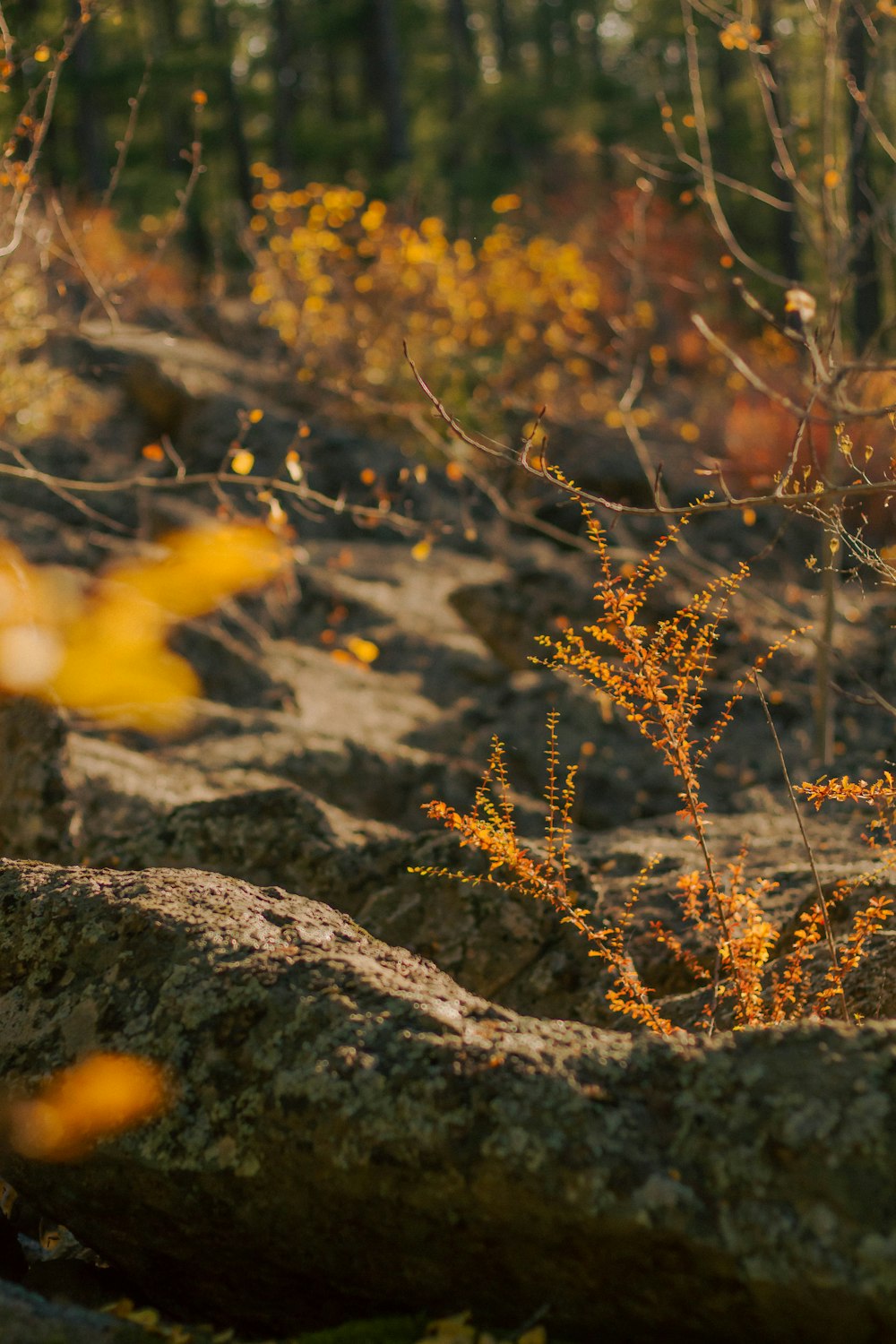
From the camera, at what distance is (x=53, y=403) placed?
10820 mm

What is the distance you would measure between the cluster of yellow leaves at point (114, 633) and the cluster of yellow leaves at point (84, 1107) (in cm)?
361

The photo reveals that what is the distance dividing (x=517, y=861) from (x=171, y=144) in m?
28.0

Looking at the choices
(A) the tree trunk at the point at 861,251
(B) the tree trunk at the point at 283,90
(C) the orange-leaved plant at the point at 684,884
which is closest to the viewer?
(C) the orange-leaved plant at the point at 684,884

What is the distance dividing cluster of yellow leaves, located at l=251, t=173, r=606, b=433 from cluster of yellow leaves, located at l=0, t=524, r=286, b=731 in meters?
3.64

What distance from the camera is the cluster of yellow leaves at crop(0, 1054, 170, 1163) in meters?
2.38

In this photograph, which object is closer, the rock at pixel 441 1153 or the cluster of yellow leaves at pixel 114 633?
the rock at pixel 441 1153

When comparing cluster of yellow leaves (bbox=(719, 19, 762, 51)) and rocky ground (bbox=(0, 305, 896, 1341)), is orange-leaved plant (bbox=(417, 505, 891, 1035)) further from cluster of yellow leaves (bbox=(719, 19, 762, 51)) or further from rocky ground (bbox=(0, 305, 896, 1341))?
cluster of yellow leaves (bbox=(719, 19, 762, 51))

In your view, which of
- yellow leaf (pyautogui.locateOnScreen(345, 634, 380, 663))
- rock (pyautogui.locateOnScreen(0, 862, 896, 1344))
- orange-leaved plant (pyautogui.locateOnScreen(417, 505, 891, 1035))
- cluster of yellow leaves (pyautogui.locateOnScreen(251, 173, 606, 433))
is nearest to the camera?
rock (pyautogui.locateOnScreen(0, 862, 896, 1344))

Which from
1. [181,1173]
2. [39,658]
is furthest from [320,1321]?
[39,658]

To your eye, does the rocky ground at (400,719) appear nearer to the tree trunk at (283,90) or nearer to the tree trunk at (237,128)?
the tree trunk at (283,90)

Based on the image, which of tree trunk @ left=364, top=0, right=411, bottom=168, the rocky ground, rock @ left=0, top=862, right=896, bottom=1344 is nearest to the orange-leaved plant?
the rocky ground

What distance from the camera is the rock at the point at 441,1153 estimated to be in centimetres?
197

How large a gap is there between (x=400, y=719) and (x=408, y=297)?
704 cm

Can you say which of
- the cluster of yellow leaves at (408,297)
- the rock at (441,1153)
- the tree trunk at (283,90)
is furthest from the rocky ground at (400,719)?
the tree trunk at (283,90)
